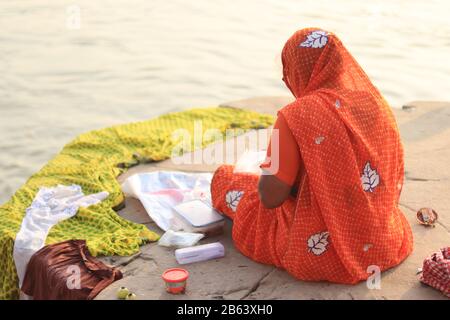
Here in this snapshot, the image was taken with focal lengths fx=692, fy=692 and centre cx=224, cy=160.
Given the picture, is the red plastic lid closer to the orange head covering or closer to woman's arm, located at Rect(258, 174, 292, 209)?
woman's arm, located at Rect(258, 174, 292, 209)

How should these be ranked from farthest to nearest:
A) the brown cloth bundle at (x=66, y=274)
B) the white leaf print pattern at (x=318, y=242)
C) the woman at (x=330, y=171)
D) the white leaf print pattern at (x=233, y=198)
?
the white leaf print pattern at (x=233, y=198)
the brown cloth bundle at (x=66, y=274)
the white leaf print pattern at (x=318, y=242)
the woman at (x=330, y=171)

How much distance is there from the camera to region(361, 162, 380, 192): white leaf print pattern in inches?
110

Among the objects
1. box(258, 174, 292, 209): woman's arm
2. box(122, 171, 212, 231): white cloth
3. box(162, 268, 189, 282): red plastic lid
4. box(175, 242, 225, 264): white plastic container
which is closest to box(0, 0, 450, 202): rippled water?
box(122, 171, 212, 231): white cloth

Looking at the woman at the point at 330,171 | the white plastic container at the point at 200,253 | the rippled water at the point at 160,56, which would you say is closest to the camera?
the woman at the point at 330,171

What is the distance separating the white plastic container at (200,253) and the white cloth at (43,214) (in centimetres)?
68

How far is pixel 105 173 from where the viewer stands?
13.6ft

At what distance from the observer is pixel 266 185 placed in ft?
9.06

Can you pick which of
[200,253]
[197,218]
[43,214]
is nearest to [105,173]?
[43,214]

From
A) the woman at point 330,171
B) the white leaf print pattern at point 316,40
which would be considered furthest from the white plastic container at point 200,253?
the white leaf print pattern at point 316,40

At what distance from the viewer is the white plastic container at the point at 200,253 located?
10.3 feet

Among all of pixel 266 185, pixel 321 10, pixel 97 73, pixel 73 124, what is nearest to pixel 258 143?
pixel 73 124

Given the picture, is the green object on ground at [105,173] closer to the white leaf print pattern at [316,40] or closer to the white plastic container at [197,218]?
the white plastic container at [197,218]

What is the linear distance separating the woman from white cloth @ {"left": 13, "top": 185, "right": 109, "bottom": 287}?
1122mm
